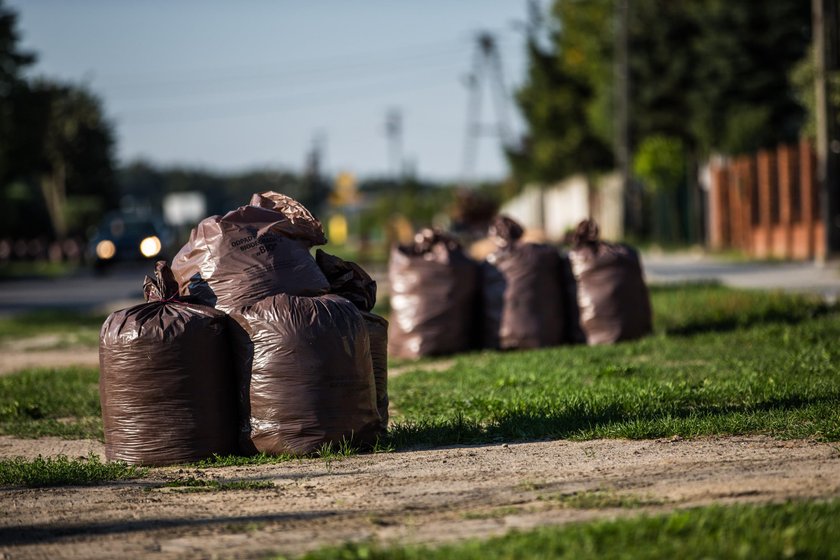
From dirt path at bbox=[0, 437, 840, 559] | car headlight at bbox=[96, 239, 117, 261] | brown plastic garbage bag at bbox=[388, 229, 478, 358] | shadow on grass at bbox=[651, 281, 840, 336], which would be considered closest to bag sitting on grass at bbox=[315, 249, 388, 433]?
dirt path at bbox=[0, 437, 840, 559]

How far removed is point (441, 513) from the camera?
214 inches

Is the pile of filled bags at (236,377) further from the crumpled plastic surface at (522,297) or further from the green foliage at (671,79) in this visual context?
the green foliage at (671,79)

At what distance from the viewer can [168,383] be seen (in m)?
6.98

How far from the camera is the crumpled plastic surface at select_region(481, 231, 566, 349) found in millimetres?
12016

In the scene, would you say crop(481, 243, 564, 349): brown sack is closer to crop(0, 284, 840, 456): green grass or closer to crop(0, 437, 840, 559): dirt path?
crop(0, 284, 840, 456): green grass

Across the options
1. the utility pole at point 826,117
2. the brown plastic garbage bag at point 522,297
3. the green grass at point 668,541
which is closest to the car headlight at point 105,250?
the utility pole at point 826,117

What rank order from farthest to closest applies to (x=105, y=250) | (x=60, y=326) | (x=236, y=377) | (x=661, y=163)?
1. (x=661, y=163)
2. (x=105, y=250)
3. (x=60, y=326)
4. (x=236, y=377)

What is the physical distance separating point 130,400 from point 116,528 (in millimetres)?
1696

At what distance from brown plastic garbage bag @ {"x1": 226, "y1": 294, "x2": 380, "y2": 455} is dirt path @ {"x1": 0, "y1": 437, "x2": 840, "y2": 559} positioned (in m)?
0.22

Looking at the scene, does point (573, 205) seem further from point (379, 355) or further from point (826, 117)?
point (379, 355)

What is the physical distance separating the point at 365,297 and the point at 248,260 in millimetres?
771

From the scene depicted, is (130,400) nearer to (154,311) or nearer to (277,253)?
(154,311)

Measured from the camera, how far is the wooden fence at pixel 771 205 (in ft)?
89.1

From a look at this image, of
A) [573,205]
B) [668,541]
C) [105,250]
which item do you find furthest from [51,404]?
[573,205]
